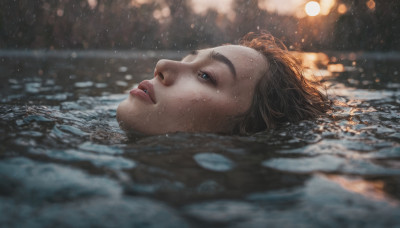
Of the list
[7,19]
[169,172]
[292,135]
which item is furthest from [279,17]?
[7,19]

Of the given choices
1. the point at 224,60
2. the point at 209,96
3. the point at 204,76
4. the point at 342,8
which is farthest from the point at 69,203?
the point at 342,8

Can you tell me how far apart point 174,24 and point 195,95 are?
103 ft

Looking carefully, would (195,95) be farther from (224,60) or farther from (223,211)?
(223,211)

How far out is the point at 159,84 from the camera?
270 cm

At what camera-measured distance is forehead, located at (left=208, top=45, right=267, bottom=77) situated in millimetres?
2798

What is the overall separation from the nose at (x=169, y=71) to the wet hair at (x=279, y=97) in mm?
709

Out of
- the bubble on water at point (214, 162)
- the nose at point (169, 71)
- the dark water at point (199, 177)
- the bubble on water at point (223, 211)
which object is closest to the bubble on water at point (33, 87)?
the dark water at point (199, 177)

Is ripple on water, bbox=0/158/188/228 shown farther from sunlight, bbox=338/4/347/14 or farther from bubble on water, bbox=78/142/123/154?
sunlight, bbox=338/4/347/14

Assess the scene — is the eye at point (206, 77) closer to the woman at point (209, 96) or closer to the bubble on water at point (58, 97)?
the woman at point (209, 96)

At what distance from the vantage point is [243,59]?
286 cm

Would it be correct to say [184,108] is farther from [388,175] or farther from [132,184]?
[388,175]

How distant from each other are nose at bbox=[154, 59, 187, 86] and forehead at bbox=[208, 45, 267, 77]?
376 mm

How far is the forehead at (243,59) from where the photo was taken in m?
2.80

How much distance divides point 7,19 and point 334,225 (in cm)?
2630
